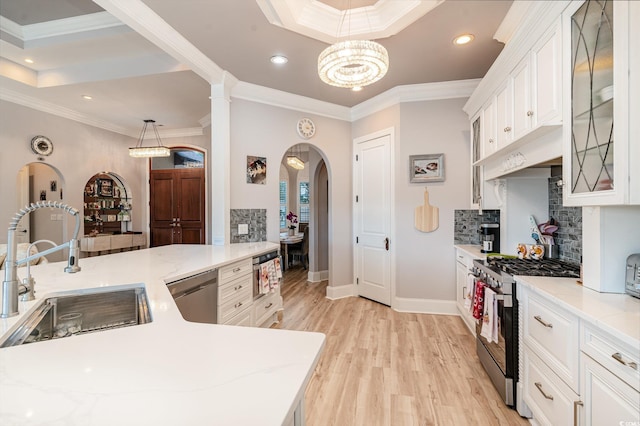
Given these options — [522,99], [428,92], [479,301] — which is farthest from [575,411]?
[428,92]

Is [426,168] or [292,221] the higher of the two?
[426,168]

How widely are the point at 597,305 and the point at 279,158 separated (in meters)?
3.41

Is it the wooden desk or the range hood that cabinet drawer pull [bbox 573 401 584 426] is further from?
the wooden desk

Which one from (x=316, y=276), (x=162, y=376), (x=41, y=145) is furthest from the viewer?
(x=316, y=276)

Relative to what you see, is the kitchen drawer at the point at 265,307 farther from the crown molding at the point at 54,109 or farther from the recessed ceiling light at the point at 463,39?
the crown molding at the point at 54,109

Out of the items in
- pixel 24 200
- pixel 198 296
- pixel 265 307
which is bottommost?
pixel 265 307

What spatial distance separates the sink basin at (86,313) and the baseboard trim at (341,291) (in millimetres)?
3024

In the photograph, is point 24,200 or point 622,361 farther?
point 24,200

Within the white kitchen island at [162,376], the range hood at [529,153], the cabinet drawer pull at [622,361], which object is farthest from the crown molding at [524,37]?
the white kitchen island at [162,376]

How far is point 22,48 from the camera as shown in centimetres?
327

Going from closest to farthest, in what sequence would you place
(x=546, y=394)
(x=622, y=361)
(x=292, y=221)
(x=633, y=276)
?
(x=622, y=361), (x=633, y=276), (x=546, y=394), (x=292, y=221)

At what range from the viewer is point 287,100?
396 cm

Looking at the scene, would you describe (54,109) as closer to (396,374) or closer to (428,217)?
(428,217)

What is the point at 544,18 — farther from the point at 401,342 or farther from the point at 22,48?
the point at 22,48
